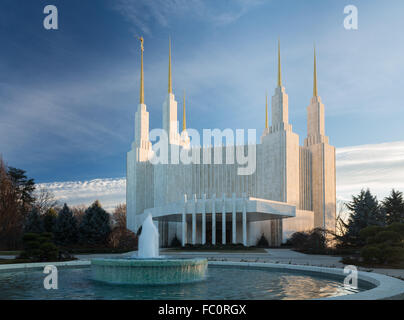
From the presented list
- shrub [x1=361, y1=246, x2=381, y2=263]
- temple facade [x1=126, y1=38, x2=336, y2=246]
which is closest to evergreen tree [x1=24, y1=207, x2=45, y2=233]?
temple facade [x1=126, y1=38, x2=336, y2=246]

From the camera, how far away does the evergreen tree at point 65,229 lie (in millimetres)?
40953

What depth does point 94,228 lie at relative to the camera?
41344 millimetres

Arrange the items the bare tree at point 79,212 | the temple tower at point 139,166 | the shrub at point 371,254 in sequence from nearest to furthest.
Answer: the shrub at point 371,254 → the temple tower at point 139,166 → the bare tree at point 79,212

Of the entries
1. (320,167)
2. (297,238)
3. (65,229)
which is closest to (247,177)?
(320,167)

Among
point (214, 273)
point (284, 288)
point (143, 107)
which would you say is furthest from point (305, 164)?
point (284, 288)

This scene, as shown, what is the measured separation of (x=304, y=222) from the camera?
47.5 metres

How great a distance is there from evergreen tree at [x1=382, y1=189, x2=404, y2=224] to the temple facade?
859 centimetres

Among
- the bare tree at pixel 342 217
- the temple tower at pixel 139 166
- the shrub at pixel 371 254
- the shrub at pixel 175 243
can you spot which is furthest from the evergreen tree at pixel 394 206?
the temple tower at pixel 139 166

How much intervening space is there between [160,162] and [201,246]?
2037cm

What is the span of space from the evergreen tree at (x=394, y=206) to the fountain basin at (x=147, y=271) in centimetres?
3698

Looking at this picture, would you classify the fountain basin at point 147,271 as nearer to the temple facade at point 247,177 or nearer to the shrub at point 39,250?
the shrub at point 39,250

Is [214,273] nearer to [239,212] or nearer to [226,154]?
[239,212]

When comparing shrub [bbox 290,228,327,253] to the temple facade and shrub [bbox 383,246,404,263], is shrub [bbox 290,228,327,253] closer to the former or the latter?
the temple facade

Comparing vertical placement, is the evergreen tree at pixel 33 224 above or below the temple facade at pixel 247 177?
below
